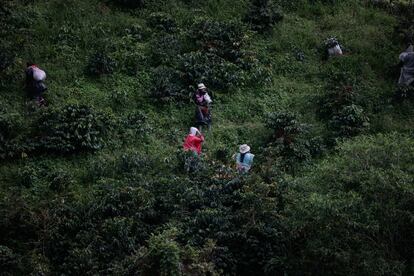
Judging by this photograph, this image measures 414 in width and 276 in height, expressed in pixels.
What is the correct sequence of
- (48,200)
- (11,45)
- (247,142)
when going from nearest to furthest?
(48,200), (247,142), (11,45)

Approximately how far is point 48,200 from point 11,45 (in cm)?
664

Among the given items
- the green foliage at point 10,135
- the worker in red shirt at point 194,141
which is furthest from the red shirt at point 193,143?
the green foliage at point 10,135

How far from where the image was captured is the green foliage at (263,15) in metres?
20.0

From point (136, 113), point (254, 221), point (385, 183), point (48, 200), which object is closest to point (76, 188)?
point (48, 200)

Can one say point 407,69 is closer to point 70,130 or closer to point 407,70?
point 407,70

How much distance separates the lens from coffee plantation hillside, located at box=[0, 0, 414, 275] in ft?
33.3

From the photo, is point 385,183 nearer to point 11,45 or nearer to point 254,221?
point 254,221

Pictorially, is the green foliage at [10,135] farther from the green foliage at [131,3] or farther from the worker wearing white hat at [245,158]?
the green foliage at [131,3]

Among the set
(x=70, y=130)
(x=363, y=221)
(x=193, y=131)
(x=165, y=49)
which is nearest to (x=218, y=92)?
(x=165, y=49)

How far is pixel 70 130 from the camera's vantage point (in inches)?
572

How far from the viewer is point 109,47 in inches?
714

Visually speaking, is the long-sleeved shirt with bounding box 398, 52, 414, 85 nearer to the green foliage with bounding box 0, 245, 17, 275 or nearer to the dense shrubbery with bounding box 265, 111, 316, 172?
the dense shrubbery with bounding box 265, 111, 316, 172

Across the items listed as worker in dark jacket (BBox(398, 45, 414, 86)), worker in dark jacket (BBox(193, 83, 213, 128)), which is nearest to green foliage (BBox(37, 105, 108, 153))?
worker in dark jacket (BBox(193, 83, 213, 128))

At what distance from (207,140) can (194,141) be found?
878 millimetres
